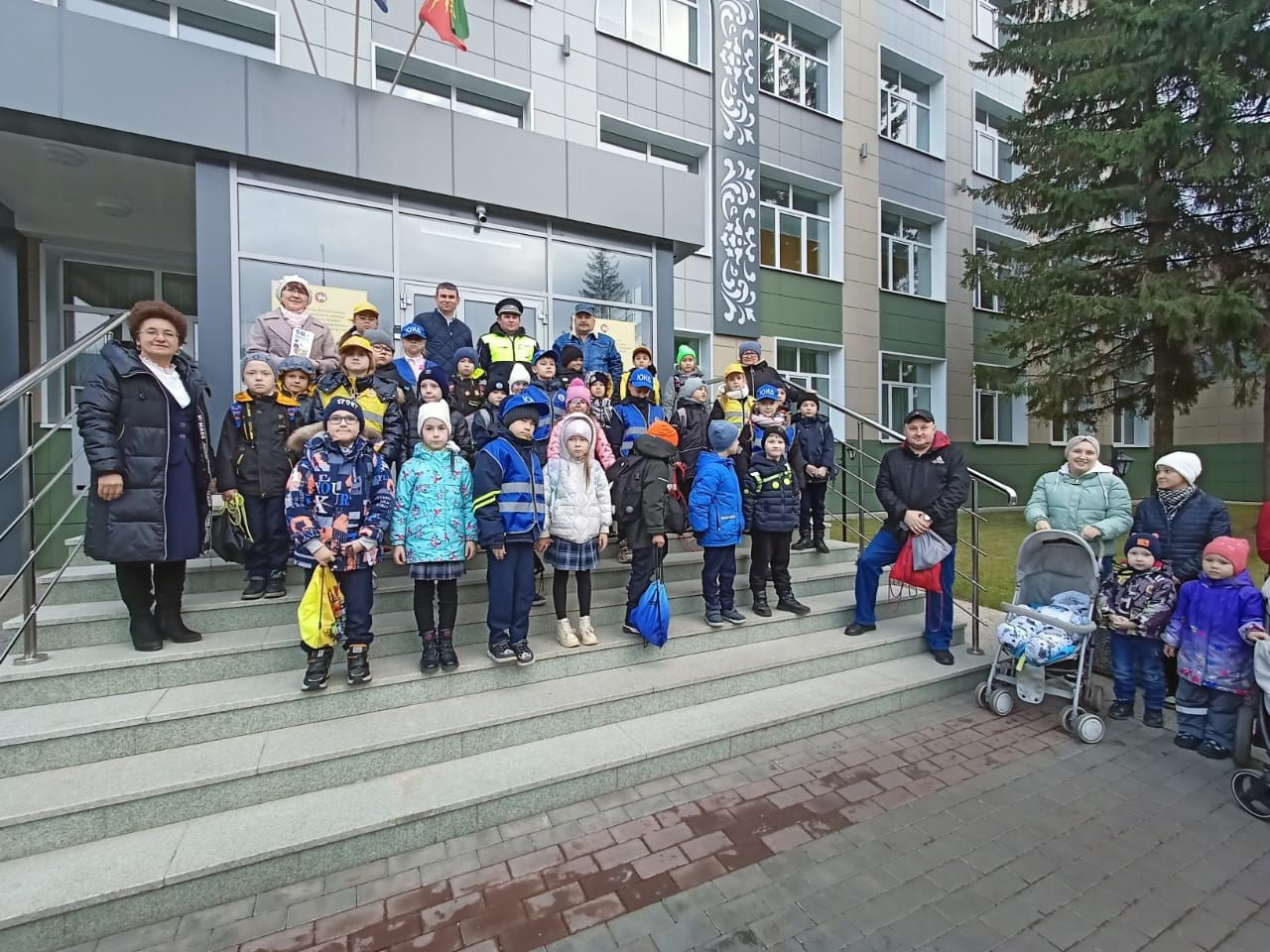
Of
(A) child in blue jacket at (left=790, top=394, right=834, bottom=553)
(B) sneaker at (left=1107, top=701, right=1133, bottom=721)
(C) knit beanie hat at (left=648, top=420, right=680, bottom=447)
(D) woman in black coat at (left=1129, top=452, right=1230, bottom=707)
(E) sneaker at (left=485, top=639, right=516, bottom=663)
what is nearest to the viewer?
(E) sneaker at (left=485, top=639, right=516, bottom=663)

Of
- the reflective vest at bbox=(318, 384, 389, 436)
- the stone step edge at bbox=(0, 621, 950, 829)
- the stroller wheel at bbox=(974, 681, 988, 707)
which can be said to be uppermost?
the reflective vest at bbox=(318, 384, 389, 436)

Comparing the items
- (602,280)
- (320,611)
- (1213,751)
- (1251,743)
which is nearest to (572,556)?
(320,611)

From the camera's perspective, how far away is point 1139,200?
10.8m

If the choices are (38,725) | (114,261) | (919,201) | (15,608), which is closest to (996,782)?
(38,725)

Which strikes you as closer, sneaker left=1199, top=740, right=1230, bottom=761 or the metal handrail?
the metal handrail

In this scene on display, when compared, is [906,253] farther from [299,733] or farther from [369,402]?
[299,733]

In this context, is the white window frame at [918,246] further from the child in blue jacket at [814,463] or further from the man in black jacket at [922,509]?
the man in black jacket at [922,509]

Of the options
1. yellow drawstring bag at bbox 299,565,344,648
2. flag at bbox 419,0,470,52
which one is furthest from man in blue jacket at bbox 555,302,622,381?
yellow drawstring bag at bbox 299,565,344,648

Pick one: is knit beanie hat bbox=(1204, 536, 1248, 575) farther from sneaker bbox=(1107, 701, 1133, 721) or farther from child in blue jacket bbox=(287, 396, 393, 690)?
child in blue jacket bbox=(287, 396, 393, 690)

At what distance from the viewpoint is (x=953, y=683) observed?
4652 millimetres

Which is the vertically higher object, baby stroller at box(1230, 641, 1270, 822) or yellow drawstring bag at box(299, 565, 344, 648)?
yellow drawstring bag at box(299, 565, 344, 648)

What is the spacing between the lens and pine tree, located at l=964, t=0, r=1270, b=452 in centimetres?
970

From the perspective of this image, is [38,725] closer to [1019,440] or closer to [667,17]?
[667,17]

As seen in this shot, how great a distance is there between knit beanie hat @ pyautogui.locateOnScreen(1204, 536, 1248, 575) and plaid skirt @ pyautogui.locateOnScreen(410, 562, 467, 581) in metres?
4.66
